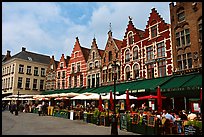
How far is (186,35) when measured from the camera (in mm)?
20375

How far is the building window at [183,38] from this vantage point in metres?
20.2

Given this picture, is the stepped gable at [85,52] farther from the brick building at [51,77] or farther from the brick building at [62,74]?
the brick building at [51,77]

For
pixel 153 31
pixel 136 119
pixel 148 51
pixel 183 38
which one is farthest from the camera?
pixel 148 51

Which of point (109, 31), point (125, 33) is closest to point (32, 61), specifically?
point (109, 31)

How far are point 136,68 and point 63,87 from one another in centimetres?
1832

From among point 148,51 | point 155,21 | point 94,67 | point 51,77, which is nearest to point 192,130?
point 148,51

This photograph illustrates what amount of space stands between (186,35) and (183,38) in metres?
0.41

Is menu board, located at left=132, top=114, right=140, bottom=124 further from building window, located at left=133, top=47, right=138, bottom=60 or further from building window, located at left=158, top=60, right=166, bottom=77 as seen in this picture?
building window, located at left=133, top=47, right=138, bottom=60

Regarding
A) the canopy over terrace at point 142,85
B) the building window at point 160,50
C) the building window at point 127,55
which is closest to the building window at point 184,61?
the canopy over terrace at point 142,85

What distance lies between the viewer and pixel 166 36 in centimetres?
2250

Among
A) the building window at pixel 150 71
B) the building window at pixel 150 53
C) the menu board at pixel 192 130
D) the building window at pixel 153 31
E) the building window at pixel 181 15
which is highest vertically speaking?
the building window at pixel 181 15

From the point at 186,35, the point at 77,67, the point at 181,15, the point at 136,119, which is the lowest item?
the point at 136,119

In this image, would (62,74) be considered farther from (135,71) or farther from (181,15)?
(181,15)

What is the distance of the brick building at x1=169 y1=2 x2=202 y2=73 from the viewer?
62.5 ft
